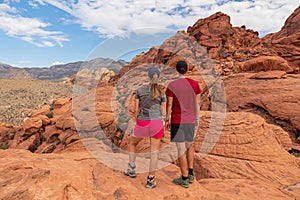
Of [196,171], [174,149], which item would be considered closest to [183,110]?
[196,171]

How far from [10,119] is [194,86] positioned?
35283mm

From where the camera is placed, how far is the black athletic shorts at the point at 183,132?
4.15m

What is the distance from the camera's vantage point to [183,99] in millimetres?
4145

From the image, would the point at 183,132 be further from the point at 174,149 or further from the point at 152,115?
the point at 174,149

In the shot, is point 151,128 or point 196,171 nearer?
point 151,128

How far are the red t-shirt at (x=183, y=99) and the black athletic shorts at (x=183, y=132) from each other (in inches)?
3.2

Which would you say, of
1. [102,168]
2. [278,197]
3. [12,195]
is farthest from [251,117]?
Result: [12,195]

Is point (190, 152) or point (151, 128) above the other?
point (151, 128)

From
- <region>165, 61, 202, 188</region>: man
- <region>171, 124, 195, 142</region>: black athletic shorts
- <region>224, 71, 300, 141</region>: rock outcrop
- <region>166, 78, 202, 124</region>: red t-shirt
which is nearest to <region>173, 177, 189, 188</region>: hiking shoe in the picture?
<region>165, 61, 202, 188</region>: man

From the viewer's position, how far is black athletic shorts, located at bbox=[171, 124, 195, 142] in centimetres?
415

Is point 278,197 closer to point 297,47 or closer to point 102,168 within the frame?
point 102,168

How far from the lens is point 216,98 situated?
15.4m

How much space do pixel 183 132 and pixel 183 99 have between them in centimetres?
65

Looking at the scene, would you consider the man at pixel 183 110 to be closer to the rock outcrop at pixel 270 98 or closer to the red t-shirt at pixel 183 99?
the red t-shirt at pixel 183 99
